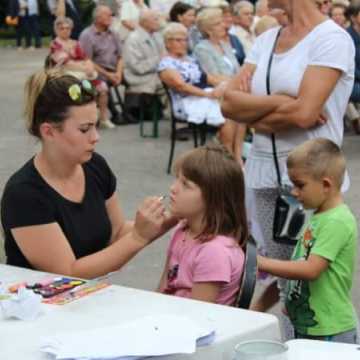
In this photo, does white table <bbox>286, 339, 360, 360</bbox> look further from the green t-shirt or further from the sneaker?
the sneaker

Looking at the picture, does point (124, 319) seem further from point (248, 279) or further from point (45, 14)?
point (45, 14)

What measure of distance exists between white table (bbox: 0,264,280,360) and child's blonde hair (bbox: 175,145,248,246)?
0.51 metres

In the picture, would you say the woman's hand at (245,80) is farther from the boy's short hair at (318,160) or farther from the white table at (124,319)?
the white table at (124,319)

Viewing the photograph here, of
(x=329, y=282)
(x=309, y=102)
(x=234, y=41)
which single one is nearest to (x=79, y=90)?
(x=309, y=102)

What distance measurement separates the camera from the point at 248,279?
344 centimetres

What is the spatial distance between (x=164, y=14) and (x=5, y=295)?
40.4 ft

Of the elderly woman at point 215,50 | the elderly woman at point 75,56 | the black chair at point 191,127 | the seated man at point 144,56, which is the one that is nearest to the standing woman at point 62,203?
the black chair at point 191,127

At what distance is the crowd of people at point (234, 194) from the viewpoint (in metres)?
3.57

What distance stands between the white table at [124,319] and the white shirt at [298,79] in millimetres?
1422

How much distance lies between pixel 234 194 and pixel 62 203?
2.04 feet

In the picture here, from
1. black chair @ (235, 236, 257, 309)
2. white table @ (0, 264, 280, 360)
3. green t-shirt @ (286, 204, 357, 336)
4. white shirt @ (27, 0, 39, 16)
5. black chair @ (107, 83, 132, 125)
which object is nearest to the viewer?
white table @ (0, 264, 280, 360)

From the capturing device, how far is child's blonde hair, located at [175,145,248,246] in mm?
3561

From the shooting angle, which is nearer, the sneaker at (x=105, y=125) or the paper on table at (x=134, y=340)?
the paper on table at (x=134, y=340)

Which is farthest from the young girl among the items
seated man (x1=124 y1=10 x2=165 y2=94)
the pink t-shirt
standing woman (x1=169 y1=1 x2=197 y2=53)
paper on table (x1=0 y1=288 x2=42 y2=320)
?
standing woman (x1=169 y1=1 x2=197 y2=53)
